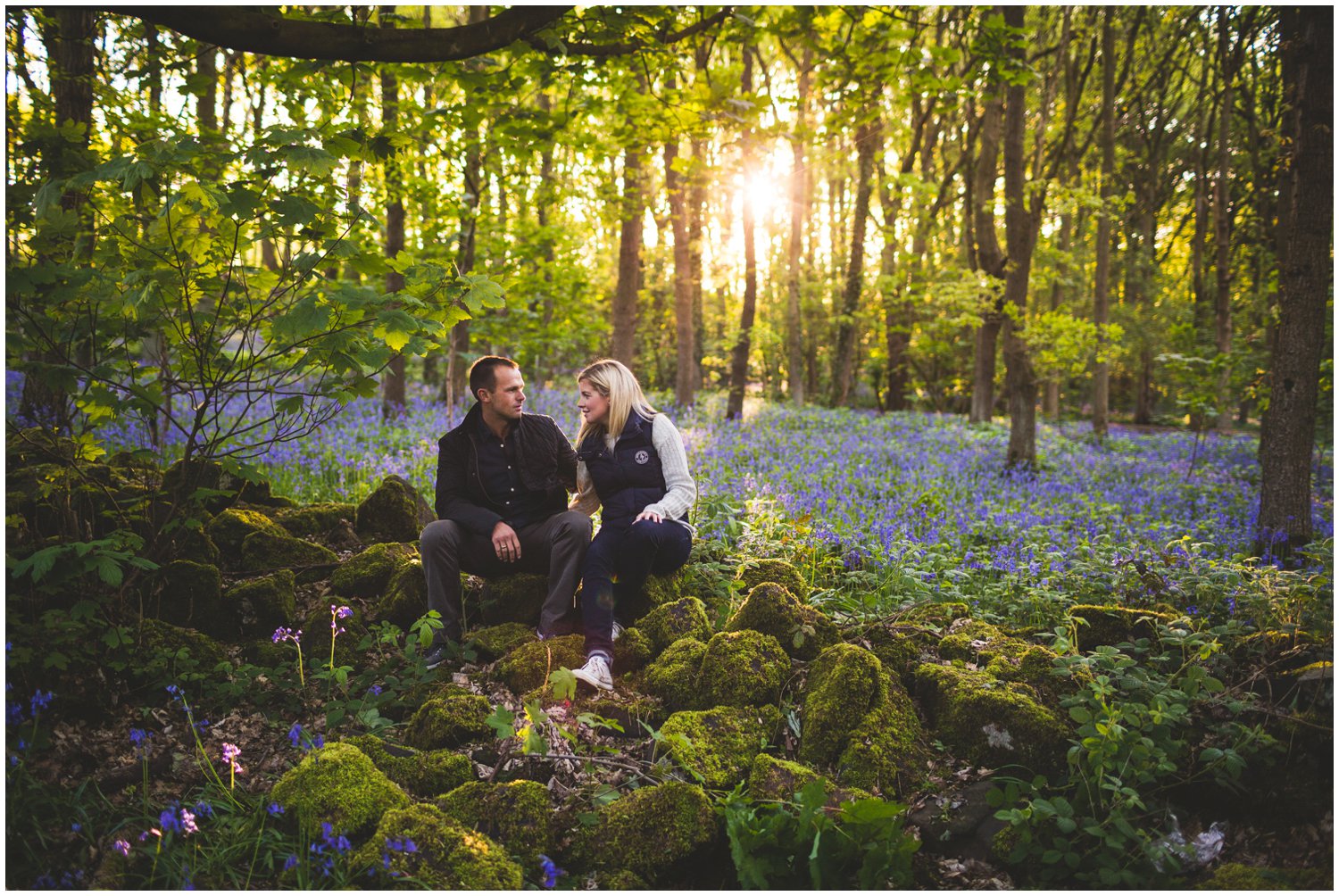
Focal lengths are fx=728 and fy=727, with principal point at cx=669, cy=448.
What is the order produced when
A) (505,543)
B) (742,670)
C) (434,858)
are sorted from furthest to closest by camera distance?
1. (505,543)
2. (742,670)
3. (434,858)

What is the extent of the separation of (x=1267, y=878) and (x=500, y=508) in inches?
156

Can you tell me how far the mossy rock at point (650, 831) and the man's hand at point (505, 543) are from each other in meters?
1.79

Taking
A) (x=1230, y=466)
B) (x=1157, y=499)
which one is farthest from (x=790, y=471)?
(x=1230, y=466)

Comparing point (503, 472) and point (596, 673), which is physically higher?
point (503, 472)

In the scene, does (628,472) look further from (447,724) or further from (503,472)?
(447,724)

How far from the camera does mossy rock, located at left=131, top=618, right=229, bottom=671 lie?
373 centimetres

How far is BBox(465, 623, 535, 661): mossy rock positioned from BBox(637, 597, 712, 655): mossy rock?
0.70 meters

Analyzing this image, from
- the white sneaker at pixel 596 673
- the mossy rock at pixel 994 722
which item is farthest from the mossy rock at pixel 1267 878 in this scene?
the white sneaker at pixel 596 673

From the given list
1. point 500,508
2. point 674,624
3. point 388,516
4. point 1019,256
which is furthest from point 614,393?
point 1019,256

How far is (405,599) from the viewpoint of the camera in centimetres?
463

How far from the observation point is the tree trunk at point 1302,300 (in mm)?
5672

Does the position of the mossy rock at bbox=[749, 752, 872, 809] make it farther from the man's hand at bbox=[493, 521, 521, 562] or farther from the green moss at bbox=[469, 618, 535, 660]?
the man's hand at bbox=[493, 521, 521, 562]

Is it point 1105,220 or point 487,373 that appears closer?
point 487,373

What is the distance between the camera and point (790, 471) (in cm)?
850
